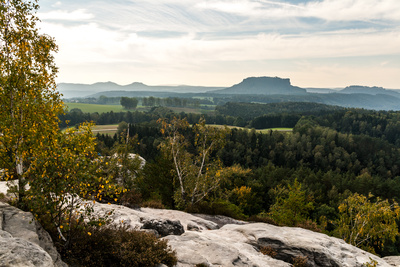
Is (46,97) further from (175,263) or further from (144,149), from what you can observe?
(144,149)

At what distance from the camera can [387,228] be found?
28.4 meters

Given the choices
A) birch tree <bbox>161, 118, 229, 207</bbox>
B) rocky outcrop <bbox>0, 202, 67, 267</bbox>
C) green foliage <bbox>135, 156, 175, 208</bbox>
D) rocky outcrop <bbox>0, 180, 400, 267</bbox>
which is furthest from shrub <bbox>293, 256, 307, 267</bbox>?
green foliage <bbox>135, 156, 175, 208</bbox>

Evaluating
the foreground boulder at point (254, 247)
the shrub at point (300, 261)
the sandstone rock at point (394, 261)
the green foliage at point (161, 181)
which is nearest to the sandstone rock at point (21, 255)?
the foreground boulder at point (254, 247)

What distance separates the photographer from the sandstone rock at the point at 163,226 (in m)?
16.6

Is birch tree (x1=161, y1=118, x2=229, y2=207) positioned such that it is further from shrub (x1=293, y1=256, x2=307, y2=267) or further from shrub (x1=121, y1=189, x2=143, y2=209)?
shrub (x1=293, y1=256, x2=307, y2=267)

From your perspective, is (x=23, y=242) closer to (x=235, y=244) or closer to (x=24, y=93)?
(x=24, y=93)

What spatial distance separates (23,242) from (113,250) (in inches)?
165

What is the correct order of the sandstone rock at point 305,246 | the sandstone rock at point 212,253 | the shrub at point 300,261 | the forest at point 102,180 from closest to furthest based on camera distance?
the forest at point 102,180
the sandstone rock at point 212,253
the shrub at point 300,261
the sandstone rock at point 305,246

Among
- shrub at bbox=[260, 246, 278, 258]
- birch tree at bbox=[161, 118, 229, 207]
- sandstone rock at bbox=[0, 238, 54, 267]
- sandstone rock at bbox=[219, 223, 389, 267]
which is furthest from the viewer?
birch tree at bbox=[161, 118, 229, 207]

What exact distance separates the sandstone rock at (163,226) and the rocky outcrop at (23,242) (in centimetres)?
754

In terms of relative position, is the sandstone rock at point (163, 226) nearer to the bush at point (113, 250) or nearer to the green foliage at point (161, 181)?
the bush at point (113, 250)

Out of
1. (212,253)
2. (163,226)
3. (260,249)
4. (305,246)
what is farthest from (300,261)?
(163,226)

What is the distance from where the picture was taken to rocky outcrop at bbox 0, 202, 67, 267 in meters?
6.38

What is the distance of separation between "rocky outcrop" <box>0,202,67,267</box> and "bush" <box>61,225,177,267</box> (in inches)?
35.6
